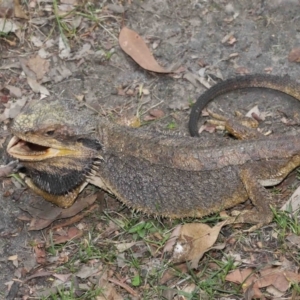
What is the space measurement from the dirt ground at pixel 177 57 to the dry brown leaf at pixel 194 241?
1.16 meters

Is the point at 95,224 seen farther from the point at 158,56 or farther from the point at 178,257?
the point at 158,56

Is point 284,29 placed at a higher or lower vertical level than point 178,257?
higher

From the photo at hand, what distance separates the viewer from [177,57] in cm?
780

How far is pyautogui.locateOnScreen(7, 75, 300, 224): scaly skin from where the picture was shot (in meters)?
6.13

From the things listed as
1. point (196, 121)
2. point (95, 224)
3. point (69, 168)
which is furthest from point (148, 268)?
point (196, 121)

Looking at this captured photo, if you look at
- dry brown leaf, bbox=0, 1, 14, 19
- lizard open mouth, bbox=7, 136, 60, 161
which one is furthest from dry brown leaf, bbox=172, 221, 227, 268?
dry brown leaf, bbox=0, 1, 14, 19

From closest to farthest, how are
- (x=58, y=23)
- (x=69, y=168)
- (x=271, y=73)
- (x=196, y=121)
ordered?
(x=69, y=168), (x=196, y=121), (x=271, y=73), (x=58, y=23)

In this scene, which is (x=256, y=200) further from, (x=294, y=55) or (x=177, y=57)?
(x=177, y=57)

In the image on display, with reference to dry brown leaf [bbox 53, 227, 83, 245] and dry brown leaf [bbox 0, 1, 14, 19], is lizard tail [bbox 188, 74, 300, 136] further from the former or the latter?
dry brown leaf [bbox 0, 1, 14, 19]

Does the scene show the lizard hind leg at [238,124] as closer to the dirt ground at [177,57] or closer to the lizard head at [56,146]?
the dirt ground at [177,57]

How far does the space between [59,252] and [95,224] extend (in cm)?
42

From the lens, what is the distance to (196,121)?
693 centimetres

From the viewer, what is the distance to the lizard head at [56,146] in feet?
19.9

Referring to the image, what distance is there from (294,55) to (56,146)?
2.85m
